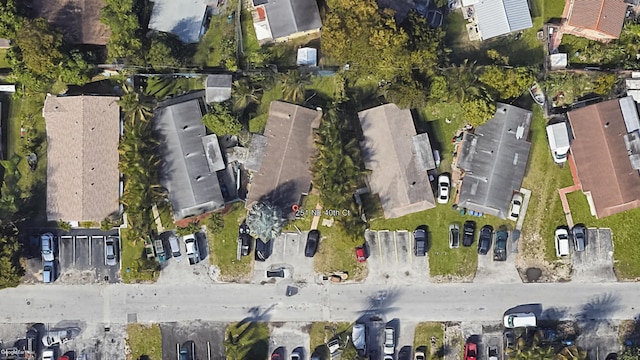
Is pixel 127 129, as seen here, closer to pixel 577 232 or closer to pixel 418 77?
pixel 418 77

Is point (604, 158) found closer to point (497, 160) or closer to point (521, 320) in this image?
point (497, 160)

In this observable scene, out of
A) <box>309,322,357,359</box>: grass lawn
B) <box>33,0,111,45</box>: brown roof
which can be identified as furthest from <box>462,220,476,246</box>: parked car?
<box>33,0,111,45</box>: brown roof

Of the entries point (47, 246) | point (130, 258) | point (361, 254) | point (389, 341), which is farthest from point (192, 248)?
point (389, 341)

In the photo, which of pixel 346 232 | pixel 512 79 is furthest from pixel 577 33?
pixel 346 232

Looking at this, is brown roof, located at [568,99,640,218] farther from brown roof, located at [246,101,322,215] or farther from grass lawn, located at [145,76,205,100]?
grass lawn, located at [145,76,205,100]

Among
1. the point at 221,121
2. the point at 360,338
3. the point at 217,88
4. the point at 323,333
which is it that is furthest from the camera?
the point at 323,333

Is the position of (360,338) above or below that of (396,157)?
below

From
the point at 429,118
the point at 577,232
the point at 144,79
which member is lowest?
the point at 577,232
